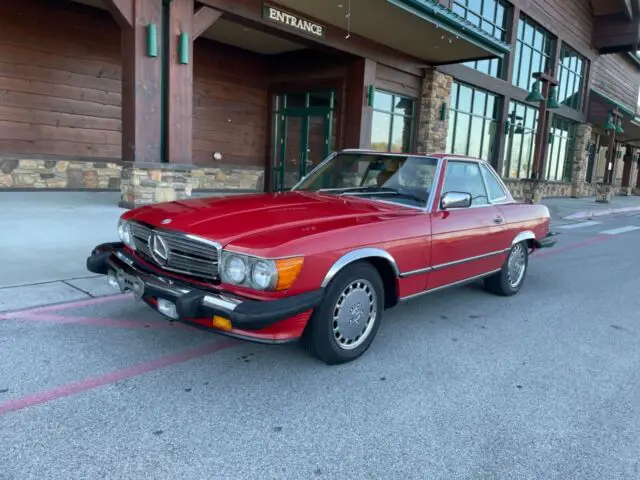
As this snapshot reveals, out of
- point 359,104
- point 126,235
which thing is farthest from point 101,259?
point 359,104

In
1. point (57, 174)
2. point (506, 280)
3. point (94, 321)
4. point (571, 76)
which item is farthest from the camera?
point (571, 76)

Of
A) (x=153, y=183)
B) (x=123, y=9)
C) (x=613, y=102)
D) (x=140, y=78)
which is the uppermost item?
(x=613, y=102)

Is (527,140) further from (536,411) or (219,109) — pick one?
(536,411)

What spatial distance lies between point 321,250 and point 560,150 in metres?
24.5

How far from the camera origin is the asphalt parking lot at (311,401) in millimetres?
2434

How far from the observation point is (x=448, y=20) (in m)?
10.5

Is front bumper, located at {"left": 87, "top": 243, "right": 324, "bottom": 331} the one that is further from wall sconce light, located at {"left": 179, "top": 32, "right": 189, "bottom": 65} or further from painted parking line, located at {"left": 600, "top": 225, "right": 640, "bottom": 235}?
painted parking line, located at {"left": 600, "top": 225, "right": 640, "bottom": 235}

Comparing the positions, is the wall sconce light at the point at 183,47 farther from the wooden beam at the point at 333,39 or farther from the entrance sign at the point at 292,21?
the entrance sign at the point at 292,21

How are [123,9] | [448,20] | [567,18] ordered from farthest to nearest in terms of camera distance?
[567,18] < [448,20] < [123,9]

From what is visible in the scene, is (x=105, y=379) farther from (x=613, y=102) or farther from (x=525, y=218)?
(x=613, y=102)

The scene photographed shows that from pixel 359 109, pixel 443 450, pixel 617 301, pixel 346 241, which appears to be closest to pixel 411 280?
pixel 346 241

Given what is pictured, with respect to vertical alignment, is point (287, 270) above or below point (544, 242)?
above

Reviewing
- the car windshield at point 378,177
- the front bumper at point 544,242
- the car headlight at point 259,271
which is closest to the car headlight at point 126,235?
the car headlight at point 259,271

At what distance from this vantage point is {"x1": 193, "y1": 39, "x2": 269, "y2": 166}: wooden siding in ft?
44.2
